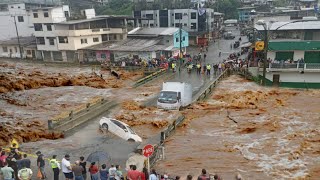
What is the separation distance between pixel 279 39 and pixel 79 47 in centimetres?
2944

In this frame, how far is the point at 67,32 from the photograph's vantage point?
2028 inches

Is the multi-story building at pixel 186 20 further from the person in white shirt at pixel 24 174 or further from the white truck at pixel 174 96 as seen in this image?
the person in white shirt at pixel 24 174

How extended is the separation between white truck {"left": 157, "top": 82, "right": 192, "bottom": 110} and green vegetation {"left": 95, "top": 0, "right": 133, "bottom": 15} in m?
66.7

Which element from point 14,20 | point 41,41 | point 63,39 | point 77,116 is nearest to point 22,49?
point 41,41

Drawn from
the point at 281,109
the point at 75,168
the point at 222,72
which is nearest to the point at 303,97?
the point at 281,109

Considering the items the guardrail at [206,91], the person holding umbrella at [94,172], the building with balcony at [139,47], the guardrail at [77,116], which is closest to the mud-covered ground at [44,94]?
the guardrail at [77,116]

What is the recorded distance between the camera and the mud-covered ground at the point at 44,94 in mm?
22773

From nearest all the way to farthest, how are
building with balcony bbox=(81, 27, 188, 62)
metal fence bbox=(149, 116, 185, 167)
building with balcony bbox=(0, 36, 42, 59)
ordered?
metal fence bbox=(149, 116, 185, 167)
building with balcony bbox=(81, 27, 188, 62)
building with balcony bbox=(0, 36, 42, 59)

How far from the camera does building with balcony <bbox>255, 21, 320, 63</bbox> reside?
37.5 m

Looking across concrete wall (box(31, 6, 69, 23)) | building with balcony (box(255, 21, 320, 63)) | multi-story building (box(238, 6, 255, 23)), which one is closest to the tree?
multi-story building (box(238, 6, 255, 23))

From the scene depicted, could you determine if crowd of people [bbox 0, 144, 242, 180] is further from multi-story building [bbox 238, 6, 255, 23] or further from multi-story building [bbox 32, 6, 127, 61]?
multi-story building [bbox 238, 6, 255, 23]

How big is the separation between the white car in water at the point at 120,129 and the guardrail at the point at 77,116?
2.51m

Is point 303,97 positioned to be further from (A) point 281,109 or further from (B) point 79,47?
(B) point 79,47

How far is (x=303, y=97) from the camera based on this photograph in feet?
98.7
